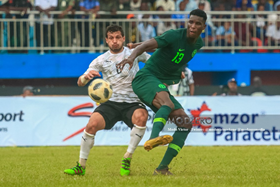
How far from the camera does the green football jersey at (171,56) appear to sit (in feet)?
22.0

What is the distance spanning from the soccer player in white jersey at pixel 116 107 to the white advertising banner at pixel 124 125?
5606mm

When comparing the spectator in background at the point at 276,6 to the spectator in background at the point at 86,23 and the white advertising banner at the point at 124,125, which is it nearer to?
the white advertising banner at the point at 124,125

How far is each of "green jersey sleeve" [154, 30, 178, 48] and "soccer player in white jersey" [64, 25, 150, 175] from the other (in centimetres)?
94

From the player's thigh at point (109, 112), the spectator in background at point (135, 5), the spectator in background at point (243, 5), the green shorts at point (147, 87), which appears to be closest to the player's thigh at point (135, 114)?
the player's thigh at point (109, 112)

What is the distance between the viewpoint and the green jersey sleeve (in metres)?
6.55

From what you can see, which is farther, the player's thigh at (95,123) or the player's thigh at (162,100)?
the player's thigh at (95,123)

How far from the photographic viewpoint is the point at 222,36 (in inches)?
703

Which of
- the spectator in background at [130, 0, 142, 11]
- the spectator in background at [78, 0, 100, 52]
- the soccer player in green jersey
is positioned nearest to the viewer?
the soccer player in green jersey

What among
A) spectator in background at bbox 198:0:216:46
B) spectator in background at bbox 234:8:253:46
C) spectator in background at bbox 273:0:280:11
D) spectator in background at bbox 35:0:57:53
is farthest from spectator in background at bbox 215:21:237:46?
spectator in background at bbox 35:0:57:53

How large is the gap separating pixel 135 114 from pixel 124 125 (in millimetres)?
5953

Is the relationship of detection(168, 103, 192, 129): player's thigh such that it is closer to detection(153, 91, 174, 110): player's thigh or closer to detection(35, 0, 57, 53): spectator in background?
detection(153, 91, 174, 110): player's thigh

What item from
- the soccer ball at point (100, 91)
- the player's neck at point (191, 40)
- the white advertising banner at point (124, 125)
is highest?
the player's neck at point (191, 40)

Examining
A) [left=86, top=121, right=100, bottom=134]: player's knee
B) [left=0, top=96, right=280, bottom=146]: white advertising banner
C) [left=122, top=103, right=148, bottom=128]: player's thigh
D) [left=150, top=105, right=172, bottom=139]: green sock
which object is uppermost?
[left=150, top=105, right=172, bottom=139]: green sock

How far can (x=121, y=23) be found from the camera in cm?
1730
